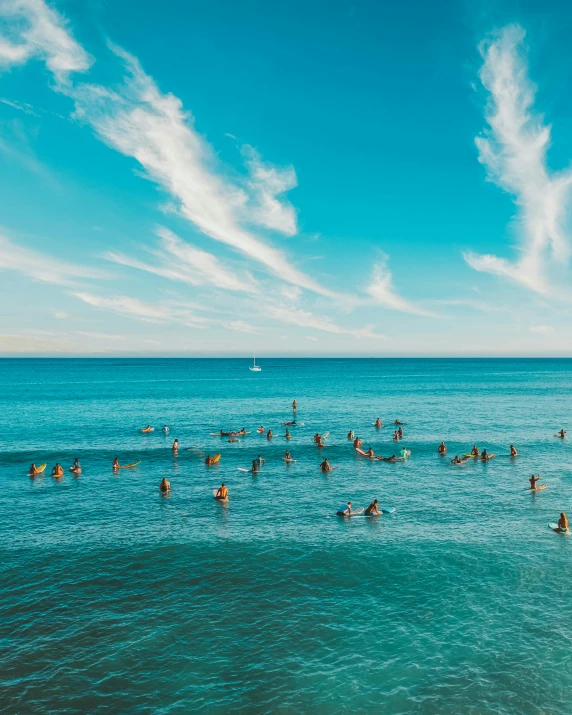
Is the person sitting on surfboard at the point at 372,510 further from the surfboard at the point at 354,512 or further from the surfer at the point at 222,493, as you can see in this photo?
the surfer at the point at 222,493

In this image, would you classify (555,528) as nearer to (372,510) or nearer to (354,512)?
(372,510)

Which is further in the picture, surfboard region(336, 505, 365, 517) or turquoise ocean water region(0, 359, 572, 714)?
surfboard region(336, 505, 365, 517)

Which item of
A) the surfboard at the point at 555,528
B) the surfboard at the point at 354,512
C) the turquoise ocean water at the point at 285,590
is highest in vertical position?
the surfboard at the point at 555,528

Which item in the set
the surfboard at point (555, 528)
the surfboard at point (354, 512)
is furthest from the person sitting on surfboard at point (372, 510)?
the surfboard at point (555, 528)

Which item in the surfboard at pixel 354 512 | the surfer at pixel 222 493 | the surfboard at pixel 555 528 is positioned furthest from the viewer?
the surfer at pixel 222 493

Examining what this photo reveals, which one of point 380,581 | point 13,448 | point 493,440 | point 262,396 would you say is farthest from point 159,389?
point 380,581

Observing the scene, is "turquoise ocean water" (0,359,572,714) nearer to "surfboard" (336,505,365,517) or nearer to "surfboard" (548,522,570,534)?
"surfboard" (336,505,365,517)

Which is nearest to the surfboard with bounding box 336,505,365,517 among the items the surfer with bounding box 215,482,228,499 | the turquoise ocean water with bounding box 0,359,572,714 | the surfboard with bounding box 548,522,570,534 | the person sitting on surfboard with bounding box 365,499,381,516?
the person sitting on surfboard with bounding box 365,499,381,516

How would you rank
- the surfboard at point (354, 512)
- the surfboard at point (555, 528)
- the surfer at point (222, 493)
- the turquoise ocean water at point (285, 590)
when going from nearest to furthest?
the turquoise ocean water at point (285, 590) → the surfboard at point (555, 528) → the surfboard at point (354, 512) → the surfer at point (222, 493)

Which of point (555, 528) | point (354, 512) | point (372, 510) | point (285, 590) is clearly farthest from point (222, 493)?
point (555, 528)
